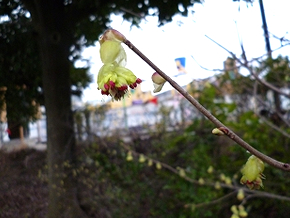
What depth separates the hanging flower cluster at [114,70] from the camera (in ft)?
1.20

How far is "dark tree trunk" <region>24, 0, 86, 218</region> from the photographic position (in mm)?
1646

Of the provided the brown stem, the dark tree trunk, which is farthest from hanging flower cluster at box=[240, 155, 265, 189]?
the dark tree trunk

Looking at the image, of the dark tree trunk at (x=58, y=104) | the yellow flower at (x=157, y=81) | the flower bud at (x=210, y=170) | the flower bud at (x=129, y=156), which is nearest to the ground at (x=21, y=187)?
the dark tree trunk at (x=58, y=104)

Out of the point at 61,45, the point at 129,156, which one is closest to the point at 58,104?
the point at 61,45

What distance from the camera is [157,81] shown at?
0.43 meters

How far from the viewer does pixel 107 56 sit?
15.6 inches

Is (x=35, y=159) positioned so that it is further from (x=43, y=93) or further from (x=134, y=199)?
(x=134, y=199)

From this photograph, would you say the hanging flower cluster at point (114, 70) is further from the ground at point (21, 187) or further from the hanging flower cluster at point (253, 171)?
the ground at point (21, 187)

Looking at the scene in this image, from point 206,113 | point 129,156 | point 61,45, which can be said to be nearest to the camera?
point 206,113

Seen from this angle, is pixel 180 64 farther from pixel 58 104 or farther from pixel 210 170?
pixel 210 170

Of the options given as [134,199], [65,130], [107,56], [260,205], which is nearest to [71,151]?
[65,130]

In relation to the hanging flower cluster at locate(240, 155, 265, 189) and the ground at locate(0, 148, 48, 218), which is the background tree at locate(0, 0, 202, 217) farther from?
the hanging flower cluster at locate(240, 155, 265, 189)

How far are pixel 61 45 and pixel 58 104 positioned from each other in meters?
0.25

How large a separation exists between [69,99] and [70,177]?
33cm
